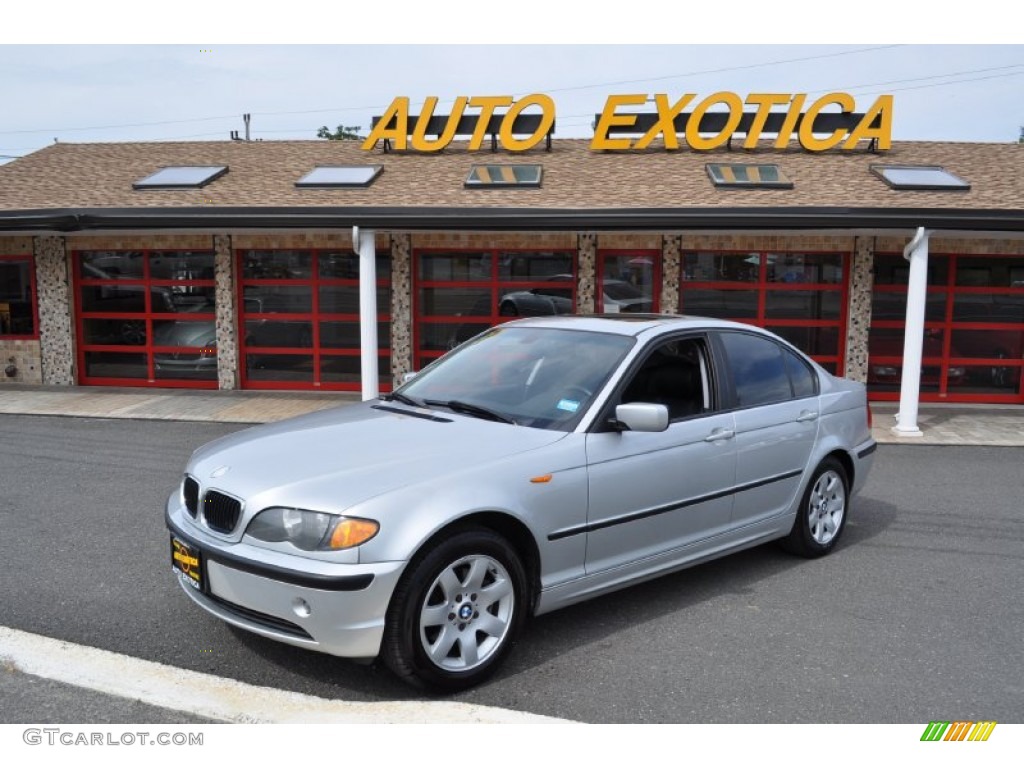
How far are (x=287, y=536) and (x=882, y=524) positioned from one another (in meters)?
4.84

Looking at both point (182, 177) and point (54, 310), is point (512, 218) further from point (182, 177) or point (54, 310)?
point (54, 310)

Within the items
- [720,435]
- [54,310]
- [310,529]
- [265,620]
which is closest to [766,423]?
[720,435]

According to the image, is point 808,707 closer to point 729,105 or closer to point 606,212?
point 606,212

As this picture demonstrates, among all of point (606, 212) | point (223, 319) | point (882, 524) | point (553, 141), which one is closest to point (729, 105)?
point (553, 141)

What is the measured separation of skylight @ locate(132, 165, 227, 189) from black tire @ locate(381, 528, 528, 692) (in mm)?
11682

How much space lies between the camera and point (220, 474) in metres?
4.11

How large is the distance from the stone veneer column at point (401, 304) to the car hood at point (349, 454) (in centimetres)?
866

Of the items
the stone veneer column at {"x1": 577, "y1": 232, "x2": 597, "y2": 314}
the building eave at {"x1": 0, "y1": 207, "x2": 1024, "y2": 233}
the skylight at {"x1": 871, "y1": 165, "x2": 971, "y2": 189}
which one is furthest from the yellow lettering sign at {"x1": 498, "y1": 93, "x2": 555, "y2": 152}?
the skylight at {"x1": 871, "y1": 165, "x2": 971, "y2": 189}

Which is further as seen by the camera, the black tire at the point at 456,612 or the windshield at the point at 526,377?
the windshield at the point at 526,377

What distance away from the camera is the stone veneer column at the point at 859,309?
12.9m

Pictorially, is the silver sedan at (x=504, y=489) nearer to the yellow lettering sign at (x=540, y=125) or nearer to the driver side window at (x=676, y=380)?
the driver side window at (x=676, y=380)

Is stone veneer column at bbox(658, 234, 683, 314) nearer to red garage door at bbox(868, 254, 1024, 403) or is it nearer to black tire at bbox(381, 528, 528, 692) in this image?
red garage door at bbox(868, 254, 1024, 403)

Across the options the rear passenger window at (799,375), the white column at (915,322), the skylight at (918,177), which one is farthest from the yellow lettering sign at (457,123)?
the rear passenger window at (799,375)

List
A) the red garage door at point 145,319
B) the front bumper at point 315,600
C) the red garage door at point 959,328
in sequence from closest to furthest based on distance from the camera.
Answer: the front bumper at point 315,600, the red garage door at point 959,328, the red garage door at point 145,319
